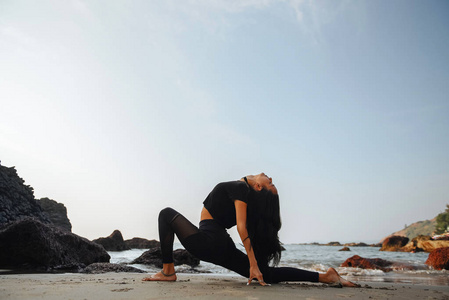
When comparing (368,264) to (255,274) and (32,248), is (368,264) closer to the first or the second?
(255,274)

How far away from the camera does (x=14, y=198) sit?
13.8m

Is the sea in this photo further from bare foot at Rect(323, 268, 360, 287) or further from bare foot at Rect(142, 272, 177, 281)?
bare foot at Rect(142, 272, 177, 281)

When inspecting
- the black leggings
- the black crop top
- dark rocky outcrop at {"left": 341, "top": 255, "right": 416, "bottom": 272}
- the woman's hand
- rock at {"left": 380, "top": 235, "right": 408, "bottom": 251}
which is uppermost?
the black crop top

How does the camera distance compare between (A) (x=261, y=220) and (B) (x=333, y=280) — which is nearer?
(A) (x=261, y=220)

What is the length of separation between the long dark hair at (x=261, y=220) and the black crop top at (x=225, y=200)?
0.72 feet

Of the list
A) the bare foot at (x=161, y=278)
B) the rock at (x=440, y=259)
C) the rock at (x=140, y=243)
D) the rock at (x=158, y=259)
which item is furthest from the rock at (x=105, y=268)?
the rock at (x=140, y=243)

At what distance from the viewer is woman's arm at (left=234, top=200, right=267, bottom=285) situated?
3383mm

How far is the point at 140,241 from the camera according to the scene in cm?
3803

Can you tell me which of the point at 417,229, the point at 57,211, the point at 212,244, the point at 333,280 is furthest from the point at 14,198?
the point at 417,229

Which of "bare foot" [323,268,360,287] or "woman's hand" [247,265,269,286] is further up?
"woman's hand" [247,265,269,286]

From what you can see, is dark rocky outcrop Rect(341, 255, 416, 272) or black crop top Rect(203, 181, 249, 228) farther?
dark rocky outcrop Rect(341, 255, 416, 272)

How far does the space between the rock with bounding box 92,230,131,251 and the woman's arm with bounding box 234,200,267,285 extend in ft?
94.5

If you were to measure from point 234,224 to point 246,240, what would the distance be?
0.44 metres

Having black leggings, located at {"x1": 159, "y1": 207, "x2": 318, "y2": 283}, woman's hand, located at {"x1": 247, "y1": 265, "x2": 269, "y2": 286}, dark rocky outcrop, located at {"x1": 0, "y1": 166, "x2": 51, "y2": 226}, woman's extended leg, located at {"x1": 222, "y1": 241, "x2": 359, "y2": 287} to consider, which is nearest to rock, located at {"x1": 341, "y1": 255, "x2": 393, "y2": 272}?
woman's extended leg, located at {"x1": 222, "y1": 241, "x2": 359, "y2": 287}
